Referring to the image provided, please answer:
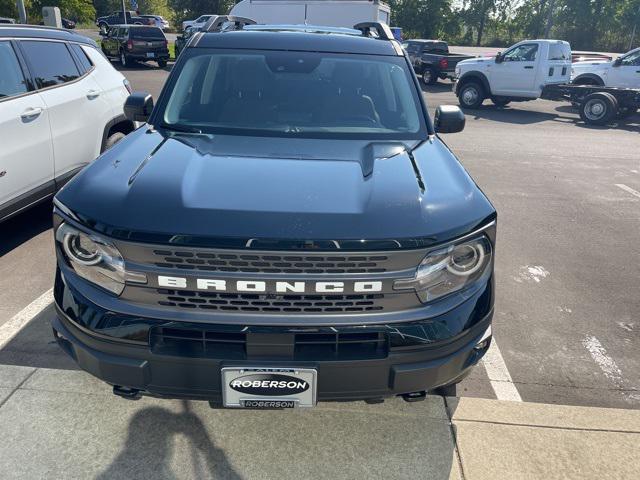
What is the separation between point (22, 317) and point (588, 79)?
17307 millimetres

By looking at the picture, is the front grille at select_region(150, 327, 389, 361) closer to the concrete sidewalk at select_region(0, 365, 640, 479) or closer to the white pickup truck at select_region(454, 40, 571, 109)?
the concrete sidewalk at select_region(0, 365, 640, 479)

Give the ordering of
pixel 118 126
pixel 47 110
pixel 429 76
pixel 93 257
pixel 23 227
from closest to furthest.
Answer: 1. pixel 93 257
2. pixel 47 110
3. pixel 23 227
4. pixel 118 126
5. pixel 429 76

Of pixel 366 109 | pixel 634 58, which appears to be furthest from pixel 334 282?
pixel 634 58

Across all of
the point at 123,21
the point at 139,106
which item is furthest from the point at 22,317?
the point at 123,21

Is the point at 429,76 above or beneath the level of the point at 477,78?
beneath

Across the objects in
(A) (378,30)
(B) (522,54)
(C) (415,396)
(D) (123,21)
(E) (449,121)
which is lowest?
(C) (415,396)

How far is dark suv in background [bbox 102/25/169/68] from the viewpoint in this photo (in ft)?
77.1

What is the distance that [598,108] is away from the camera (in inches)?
547

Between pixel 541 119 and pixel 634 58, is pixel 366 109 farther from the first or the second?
pixel 634 58

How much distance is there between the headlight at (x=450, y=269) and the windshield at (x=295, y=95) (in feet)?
3.97

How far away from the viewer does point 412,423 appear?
9.26 ft

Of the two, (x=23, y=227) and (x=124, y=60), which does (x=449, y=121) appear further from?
(x=124, y=60)

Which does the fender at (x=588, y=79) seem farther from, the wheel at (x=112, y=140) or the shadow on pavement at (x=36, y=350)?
the shadow on pavement at (x=36, y=350)

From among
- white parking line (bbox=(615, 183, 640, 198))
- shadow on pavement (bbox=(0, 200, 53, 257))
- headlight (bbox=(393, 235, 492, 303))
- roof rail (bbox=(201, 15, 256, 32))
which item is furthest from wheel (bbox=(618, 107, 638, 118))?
headlight (bbox=(393, 235, 492, 303))
